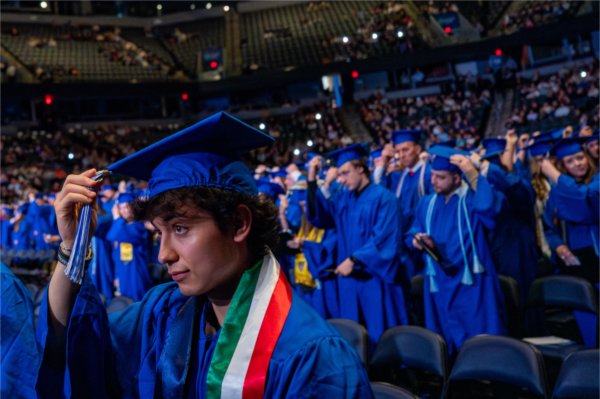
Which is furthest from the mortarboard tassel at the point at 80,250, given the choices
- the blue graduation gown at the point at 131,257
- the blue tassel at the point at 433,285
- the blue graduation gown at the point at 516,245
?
the blue graduation gown at the point at 131,257

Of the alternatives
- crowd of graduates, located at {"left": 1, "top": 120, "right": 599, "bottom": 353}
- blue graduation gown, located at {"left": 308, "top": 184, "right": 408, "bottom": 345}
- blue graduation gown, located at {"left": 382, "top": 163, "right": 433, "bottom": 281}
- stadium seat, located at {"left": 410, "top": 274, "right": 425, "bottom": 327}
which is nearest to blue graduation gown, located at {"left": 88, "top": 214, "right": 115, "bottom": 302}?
crowd of graduates, located at {"left": 1, "top": 120, "right": 599, "bottom": 353}

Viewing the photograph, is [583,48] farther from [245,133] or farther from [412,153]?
[245,133]

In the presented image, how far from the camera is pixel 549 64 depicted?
24.8 metres

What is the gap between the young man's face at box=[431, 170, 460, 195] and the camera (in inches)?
179

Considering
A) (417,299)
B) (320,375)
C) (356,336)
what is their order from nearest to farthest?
(320,375), (356,336), (417,299)

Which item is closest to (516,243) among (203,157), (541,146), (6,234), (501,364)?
(541,146)

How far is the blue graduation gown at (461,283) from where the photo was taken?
174 inches

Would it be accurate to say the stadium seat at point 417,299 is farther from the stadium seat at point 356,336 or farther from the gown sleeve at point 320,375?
the gown sleeve at point 320,375

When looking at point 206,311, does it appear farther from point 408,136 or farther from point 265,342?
point 408,136

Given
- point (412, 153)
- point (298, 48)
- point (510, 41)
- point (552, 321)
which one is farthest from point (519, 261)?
point (298, 48)

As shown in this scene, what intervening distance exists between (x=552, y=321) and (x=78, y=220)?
5.52 meters

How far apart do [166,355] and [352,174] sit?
3.70m

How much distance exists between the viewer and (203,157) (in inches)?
64.4

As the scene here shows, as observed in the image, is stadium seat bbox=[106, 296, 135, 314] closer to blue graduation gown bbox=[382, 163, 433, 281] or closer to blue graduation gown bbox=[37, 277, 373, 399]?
blue graduation gown bbox=[382, 163, 433, 281]
